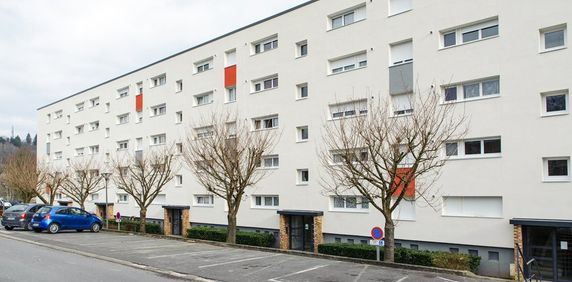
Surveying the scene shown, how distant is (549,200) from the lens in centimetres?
1600

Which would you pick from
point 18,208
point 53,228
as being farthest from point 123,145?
point 53,228

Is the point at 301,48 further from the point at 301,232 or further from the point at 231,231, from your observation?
the point at 231,231

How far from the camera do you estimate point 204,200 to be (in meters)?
30.9

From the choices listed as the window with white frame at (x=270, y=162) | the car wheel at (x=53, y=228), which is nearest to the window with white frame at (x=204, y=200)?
the window with white frame at (x=270, y=162)

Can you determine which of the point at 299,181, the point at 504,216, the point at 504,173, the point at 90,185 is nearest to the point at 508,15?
the point at 504,173

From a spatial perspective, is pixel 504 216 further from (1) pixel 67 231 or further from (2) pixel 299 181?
(1) pixel 67 231

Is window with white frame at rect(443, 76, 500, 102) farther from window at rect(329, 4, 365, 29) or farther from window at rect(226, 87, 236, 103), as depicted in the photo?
window at rect(226, 87, 236, 103)

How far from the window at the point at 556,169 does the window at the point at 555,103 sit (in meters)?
1.56

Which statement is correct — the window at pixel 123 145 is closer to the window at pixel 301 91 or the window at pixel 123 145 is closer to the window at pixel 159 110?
the window at pixel 159 110

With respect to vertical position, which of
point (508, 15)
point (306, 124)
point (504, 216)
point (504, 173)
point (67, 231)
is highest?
point (508, 15)

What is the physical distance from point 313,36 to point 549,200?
514 inches

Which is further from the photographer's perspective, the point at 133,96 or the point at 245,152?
the point at 133,96

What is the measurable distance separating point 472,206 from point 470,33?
6587 millimetres

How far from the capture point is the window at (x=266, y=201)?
2581 cm
